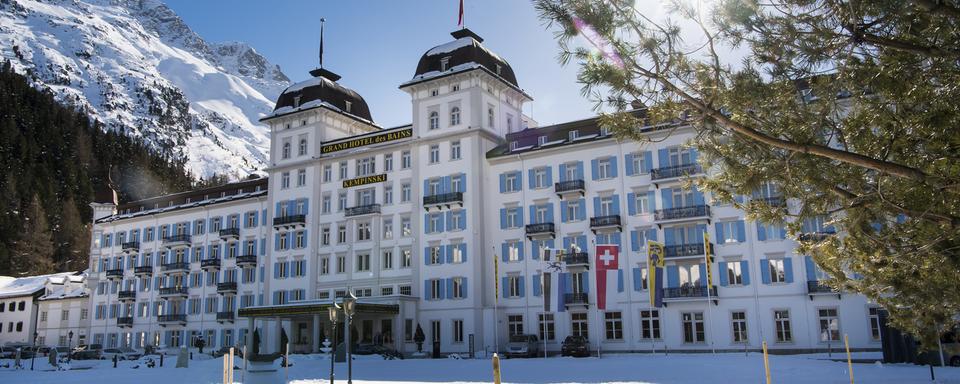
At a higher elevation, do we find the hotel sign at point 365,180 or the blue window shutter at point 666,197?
the hotel sign at point 365,180

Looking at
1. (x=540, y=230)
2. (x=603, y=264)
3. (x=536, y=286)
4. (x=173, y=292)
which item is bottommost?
(x=536, y=286)

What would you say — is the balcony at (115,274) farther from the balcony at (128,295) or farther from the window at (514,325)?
the window at (514,325)

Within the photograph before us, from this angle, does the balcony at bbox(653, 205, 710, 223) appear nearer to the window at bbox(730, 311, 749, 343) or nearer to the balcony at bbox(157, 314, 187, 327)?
the window at bbox(730, 311, 749, 343)

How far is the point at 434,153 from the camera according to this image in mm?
54312

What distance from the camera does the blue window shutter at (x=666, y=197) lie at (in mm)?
45531

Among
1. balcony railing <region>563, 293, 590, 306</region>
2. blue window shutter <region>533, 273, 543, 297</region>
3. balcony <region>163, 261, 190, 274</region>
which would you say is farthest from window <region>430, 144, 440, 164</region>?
balcony <region>163, 261, 190, 274</region>

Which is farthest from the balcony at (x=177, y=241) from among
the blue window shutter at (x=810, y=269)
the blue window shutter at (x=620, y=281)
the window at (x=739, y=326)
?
the blue window shutter at (x=810, y=269)

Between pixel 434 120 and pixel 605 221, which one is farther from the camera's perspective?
pixel 434 120

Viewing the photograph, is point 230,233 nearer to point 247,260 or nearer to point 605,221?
point 247,260

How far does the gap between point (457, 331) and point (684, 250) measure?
51.6 ft

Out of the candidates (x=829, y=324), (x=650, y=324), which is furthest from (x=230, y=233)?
(x=829, y=324)

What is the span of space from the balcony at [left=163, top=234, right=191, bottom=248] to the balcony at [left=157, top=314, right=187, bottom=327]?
6.26 m

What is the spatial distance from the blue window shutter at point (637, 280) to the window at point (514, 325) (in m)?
7.66

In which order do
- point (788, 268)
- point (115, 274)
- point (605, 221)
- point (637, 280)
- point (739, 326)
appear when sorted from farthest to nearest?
1. point (115, 274)
2. point (605, 221)
3. point (637, 280)
4. point (739, 326)
5. point (788, 268)
